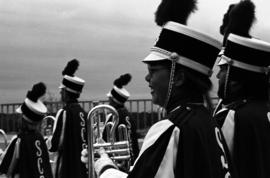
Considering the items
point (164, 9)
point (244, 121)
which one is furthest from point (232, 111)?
point (164, 9)

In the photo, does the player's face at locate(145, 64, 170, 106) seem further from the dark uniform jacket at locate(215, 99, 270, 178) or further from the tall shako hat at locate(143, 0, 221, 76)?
the dark uniform jacket at locate(215, 99, 270, 178)

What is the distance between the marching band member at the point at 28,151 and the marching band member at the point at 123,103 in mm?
2903

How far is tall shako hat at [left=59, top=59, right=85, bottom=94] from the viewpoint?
1107 centimetres

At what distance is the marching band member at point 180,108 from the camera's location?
2.97 m

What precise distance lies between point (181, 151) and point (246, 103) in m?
1.62

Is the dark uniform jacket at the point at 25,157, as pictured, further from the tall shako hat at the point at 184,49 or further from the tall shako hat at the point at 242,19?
the tall shako hat at the point at 184,49

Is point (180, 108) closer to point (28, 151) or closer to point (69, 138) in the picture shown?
point (28, 151)

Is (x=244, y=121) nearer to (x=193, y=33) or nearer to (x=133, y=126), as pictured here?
(x=193, y=33)

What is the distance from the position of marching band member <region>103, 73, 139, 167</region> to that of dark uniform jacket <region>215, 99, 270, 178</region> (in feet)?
23.0

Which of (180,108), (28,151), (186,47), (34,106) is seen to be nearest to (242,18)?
(186,47)

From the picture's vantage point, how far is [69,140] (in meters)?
10.6

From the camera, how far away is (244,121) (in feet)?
14.5

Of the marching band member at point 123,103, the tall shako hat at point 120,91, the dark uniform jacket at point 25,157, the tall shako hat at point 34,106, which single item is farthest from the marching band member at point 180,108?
the tall shako hat at point 120,91

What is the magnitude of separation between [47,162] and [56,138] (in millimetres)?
1569
